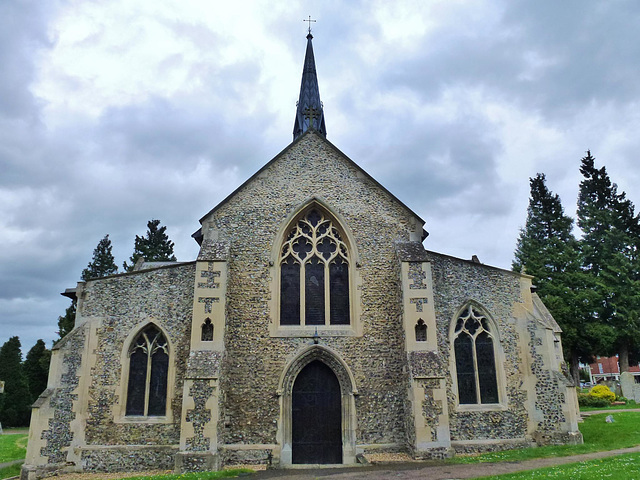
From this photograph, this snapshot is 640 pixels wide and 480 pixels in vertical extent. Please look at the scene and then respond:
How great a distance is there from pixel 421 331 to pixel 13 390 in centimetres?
3535

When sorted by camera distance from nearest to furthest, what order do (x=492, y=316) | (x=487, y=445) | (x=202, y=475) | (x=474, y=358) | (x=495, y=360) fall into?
(x=202, y=475) < (x=487, y=445) < (x=474, y=358) < (x=495, y=360) < (x=492, y=316)

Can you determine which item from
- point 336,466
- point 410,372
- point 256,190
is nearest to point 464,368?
point 410,372

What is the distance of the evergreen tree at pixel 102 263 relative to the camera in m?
41.0

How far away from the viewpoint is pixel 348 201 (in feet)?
52.0

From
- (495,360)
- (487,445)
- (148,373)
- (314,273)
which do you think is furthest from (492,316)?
(148,373)

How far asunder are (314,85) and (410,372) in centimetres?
2592

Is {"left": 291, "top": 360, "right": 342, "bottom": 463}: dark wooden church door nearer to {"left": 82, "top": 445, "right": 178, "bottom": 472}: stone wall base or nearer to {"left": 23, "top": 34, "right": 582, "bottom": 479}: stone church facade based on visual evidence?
{"left": 23, "top": 34, "right": 582, "bottom": 479}: stone church facade

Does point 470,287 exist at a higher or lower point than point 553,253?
lower

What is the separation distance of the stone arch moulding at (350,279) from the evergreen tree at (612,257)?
24.9m

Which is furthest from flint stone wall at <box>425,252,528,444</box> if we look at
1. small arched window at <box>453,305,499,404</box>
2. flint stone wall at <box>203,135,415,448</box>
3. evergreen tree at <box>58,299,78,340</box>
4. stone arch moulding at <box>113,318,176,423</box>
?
evergreen tree at <box>58,299,78,340</box>

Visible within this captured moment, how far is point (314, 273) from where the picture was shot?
609 inches

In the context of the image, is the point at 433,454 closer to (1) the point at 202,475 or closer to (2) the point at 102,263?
(1) the point at 202,475

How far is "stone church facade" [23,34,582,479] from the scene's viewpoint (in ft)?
43.6

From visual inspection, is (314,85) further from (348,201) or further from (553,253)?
(553,253)
